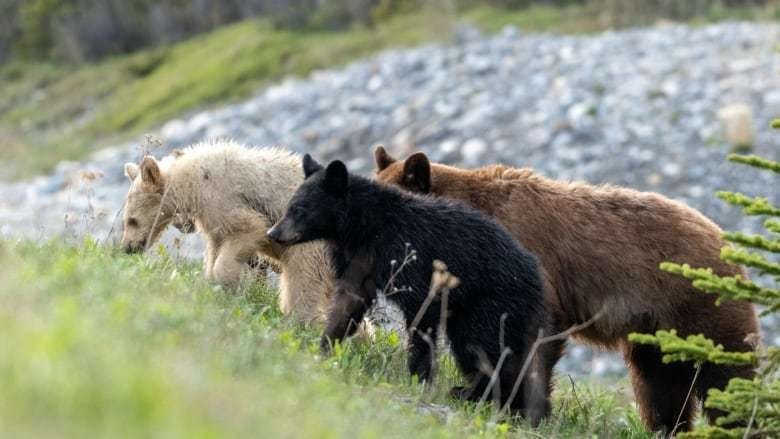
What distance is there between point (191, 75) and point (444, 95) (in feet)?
47.3

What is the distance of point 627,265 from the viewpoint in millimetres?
8055

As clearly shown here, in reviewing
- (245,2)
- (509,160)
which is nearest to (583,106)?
(509,160)

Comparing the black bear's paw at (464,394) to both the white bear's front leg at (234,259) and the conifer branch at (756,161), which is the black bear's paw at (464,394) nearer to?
the white bear's front leg at (234,259)

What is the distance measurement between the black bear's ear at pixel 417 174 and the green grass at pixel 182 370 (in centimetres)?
101

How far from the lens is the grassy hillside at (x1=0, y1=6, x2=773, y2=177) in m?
36.1

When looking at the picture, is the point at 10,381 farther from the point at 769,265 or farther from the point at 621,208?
the point at 621,208

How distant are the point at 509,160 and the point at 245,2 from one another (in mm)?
27452

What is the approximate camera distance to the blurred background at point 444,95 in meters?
23.6

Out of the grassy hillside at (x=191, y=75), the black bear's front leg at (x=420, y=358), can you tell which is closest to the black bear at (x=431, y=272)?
the black bear's front leg at (x=420, y=358)

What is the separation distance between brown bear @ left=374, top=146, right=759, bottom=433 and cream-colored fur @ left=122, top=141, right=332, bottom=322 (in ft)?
3.29

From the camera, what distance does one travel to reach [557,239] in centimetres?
812

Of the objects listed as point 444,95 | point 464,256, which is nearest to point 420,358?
point 464,256

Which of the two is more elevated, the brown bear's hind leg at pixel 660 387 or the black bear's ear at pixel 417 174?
the black bear's ear at pixel 417 174

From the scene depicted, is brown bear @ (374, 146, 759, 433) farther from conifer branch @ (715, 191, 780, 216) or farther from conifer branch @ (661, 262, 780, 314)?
conifer branch @ (715, 191, 780, 216)
